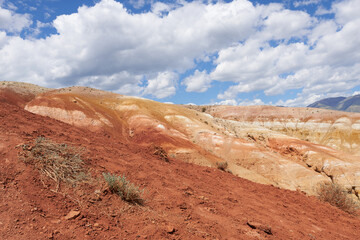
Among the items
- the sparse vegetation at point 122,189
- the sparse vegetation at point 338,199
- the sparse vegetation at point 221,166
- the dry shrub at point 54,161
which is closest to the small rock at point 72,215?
the dry shrub at point 54,161

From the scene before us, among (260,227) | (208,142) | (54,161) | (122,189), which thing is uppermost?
(208,142)

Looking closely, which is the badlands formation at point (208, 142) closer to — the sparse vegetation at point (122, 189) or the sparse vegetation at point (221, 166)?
the sparse vegetation at point (221, 166)

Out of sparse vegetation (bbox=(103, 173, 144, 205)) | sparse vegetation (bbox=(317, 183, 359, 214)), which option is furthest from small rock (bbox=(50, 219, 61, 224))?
sparse vegetation (bbox=(317, 183, 359, 214))

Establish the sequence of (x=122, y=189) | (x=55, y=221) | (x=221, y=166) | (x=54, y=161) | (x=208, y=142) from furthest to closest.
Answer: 1. (x=208, y=142)
2. (x=221, y=166)
3. (x=54, y=161)
4. (x=122, y=189)
5. (x=55, y=221)

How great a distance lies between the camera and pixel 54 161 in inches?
234

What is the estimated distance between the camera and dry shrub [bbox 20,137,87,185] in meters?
5.55

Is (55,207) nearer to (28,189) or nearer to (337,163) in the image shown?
(28,189)

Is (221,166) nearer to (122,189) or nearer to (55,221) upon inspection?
(122,189)

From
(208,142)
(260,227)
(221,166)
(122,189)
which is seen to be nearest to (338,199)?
(221,166)

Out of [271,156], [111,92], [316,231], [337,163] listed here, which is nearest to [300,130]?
[337,163]

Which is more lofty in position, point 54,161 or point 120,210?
point 54,161

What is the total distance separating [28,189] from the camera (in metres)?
4.82

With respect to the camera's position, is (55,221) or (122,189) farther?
(122,189)

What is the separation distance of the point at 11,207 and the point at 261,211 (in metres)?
8.17
